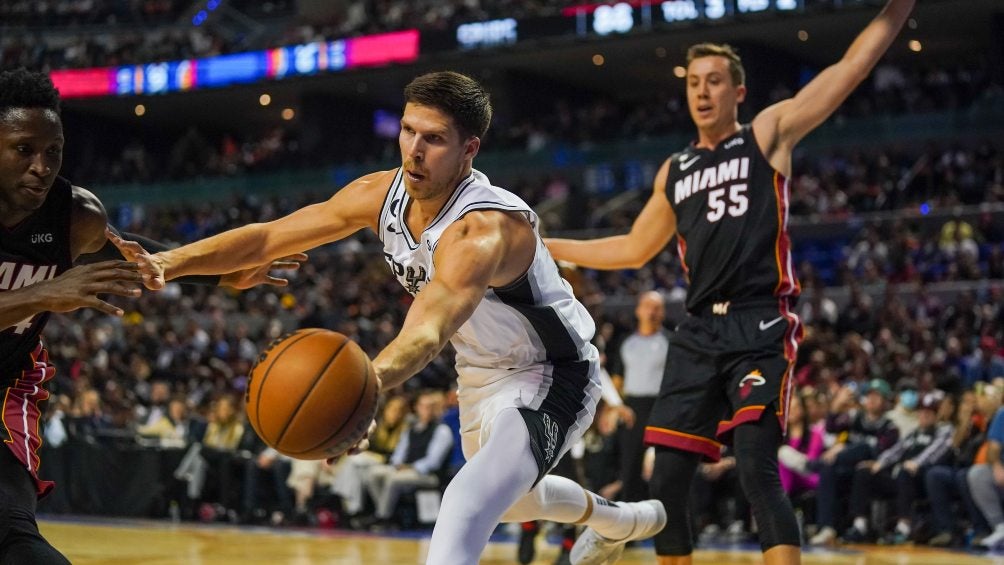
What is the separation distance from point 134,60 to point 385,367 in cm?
3210

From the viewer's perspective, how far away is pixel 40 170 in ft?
12.9

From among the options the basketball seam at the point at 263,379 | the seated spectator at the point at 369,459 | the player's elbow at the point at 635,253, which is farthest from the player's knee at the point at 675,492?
the seated spectator at the point at 369,459

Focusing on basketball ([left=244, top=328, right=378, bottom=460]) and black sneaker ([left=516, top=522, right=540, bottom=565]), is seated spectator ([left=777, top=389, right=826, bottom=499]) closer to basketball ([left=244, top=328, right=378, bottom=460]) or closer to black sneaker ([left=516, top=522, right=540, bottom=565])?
black sneaker ([left=516, top=522, right=540, bottom=565])

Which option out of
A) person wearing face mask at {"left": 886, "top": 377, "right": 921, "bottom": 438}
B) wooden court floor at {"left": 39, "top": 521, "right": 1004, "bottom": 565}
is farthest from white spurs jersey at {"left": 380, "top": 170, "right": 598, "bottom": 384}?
person wearing face mask at {"left": 886, "top": 377, "right": 921, "bottom": 438}

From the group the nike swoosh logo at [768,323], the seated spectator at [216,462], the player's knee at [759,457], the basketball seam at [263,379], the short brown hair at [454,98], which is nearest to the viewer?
the basketball seam at [263,379]

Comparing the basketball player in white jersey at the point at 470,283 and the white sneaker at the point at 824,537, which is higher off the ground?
the basketball player in white jersey at the point at 470,283

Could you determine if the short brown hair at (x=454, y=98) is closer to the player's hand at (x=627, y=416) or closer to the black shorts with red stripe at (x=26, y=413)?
the black shorts with red stripe at (x=26, y=413)

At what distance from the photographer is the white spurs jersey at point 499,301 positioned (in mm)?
4215

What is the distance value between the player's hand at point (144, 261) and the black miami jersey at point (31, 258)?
0.17m

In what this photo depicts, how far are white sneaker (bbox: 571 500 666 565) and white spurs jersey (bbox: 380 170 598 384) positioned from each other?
1.13 m

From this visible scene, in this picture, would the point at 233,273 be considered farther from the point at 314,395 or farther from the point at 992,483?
the point at 992,483

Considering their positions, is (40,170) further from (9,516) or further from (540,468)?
(540,468)

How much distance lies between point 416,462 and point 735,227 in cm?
750

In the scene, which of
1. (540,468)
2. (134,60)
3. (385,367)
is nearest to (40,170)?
(385,367)
